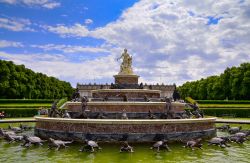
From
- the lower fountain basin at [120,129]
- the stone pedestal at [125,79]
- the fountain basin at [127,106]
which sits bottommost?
the lower fountain basin at [120,129]

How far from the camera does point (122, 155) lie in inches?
625

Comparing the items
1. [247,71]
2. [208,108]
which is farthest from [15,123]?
[247,71]

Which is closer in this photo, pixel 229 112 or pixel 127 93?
pixel 127 93

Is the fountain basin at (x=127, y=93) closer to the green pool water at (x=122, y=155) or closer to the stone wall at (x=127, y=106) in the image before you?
the stone wall at (x=127, y=106)

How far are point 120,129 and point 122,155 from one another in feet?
9.23

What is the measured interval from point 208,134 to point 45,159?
419 inches

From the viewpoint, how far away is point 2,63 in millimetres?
70062

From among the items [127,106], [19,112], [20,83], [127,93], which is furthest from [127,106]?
[20,83]

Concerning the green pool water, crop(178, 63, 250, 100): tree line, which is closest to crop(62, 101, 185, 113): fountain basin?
the green pool water

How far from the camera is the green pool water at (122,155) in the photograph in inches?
583

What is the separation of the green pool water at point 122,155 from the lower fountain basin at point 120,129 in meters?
0.50

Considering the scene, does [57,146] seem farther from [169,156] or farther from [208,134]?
[208,134]

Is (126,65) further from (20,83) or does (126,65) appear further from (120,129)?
(20,83)

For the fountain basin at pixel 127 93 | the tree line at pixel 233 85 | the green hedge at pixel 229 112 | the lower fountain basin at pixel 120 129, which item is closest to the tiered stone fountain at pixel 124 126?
the lower fountain basin at pixel 120 129
